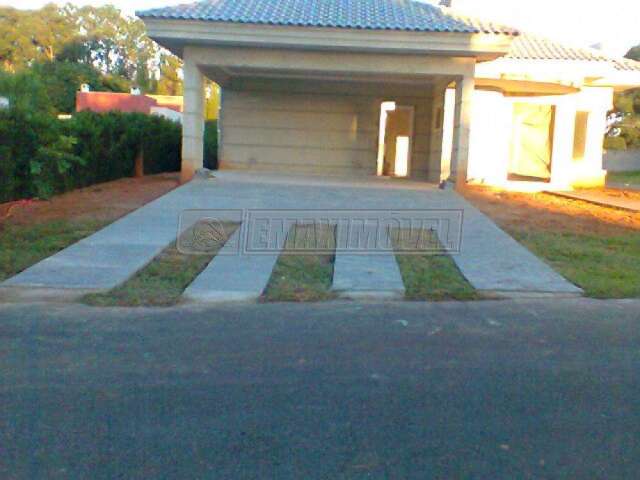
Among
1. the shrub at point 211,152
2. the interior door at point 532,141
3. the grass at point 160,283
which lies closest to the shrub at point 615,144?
the interior door at point 532,141

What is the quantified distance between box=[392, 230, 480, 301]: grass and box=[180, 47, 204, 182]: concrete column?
828 cm

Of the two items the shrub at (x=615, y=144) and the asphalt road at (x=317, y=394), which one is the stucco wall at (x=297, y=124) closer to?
the asphalt road at (x=317, y=394)

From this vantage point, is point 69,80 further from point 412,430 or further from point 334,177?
point 412,430

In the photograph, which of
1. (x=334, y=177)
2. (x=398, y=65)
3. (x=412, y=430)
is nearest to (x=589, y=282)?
(x=412, y=430)

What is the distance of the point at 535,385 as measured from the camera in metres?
6.02

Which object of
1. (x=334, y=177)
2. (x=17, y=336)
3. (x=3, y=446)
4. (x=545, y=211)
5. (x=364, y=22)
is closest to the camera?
(x=3, y=446)

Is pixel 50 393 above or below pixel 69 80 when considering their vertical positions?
below

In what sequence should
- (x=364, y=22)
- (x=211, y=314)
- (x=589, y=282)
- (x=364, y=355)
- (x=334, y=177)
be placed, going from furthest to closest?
1. (x=334, y=177)
2. (x=364, y=22)
3. (x=589, y=282)
4. (x=211, y=314)
5. (x=364, y=355)

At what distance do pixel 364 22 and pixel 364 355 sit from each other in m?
13.6

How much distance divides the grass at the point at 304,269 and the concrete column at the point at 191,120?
715cm

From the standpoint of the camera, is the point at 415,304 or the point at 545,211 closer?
the point at 415,304

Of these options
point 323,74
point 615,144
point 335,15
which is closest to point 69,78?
point 615,144

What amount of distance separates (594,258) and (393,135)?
18819mm

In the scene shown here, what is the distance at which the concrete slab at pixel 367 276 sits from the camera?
361 inches
